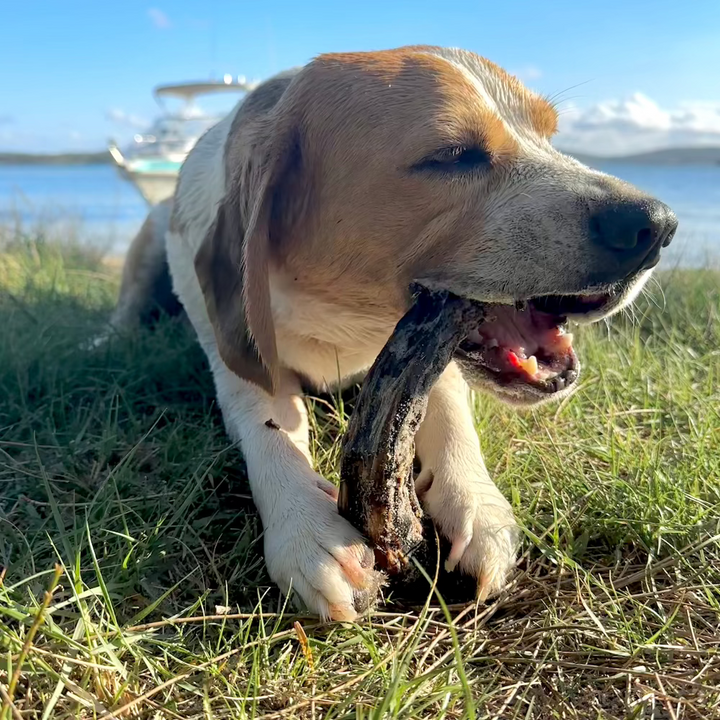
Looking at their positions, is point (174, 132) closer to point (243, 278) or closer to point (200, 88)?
point (200, 88)

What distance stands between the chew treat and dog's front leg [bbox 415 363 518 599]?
3.8 inches

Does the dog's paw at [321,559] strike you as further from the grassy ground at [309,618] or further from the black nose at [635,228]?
the black nose at [635,228]

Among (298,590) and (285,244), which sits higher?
(285,244)

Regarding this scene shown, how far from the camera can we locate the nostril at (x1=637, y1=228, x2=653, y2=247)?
171cm

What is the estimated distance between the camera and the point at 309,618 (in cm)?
159

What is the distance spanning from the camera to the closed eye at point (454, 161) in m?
1.97

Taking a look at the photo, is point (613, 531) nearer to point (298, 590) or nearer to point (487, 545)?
point (487, 545)

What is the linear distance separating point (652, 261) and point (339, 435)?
114 cm

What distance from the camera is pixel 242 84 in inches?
563

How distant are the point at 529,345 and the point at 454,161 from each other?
0.55m

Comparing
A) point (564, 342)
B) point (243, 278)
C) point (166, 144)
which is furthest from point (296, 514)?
point (166, 144)

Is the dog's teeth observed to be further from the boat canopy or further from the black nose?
the boat canopy

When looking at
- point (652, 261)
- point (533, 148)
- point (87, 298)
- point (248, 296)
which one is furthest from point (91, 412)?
point (87, 298)

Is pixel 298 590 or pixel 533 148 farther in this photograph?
pixel 533 148
